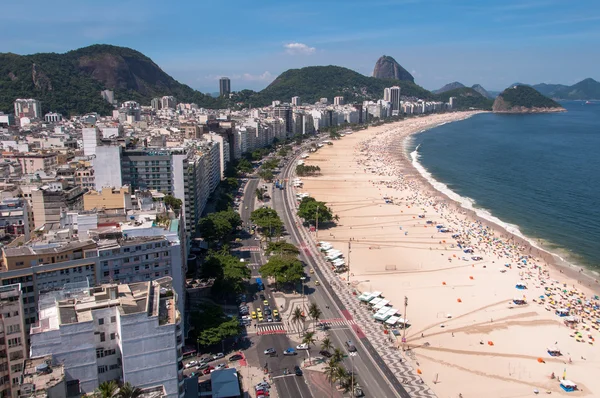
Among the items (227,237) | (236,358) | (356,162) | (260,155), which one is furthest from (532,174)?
(236,358)

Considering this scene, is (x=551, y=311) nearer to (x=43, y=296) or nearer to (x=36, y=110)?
(x=43, y=296)

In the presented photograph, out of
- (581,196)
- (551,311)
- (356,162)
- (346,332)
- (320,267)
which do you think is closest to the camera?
(346,332)

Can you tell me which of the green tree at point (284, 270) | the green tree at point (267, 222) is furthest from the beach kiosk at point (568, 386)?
the green tree at point (267, 222)

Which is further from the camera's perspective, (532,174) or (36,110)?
(36,110)

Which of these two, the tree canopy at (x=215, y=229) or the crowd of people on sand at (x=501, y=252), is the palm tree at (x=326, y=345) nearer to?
the crowd of people on sand at (x=501, y=252)

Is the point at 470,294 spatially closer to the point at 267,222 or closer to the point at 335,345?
the point at 335,345

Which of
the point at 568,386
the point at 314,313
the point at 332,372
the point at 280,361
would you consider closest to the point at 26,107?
the point at 314,313
